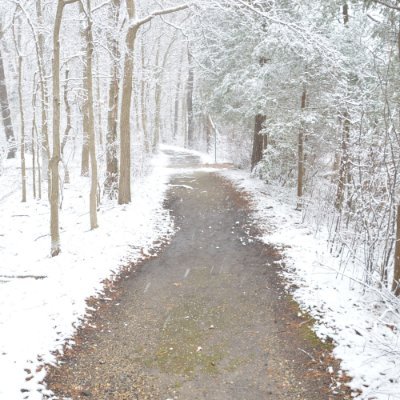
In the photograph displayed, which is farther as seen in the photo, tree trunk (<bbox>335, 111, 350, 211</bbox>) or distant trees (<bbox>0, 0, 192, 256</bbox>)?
tree trunk (<bbox>335, 111, 350, 211</bbox>)

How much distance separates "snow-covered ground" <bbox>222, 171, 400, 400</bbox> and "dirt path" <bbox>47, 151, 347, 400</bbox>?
0.29m

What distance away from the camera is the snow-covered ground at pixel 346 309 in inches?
164

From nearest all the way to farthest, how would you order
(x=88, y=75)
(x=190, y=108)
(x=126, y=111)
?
(x=88, y=75) < (x=126, y=111) < (x=190, y=108)

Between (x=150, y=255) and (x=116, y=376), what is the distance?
13.3 feet

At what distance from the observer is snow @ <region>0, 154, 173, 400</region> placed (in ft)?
14.3

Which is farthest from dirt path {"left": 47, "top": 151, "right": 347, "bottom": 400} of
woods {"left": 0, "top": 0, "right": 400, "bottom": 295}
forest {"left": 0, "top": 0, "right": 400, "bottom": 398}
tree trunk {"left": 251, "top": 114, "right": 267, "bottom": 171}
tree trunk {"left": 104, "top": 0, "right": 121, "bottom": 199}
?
tree trunk {"left": 251, "top": 114, "right": 267, "bottom": 171}

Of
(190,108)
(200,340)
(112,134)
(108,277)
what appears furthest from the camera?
(190,108)

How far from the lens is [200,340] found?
5.21m

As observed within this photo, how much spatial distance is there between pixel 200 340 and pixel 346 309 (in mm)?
2310

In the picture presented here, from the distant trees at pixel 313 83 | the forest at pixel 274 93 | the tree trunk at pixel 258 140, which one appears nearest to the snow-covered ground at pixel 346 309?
the forest at pixel 274 93

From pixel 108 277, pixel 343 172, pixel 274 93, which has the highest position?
pixel 274 93

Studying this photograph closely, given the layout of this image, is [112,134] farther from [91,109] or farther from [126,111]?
[91,109]

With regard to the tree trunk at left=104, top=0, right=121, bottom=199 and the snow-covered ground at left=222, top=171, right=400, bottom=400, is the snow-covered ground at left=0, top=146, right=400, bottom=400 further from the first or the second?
the tree trunk at left=104, top=0, right=121, bottom=199

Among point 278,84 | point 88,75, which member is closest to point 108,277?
point 88,75
